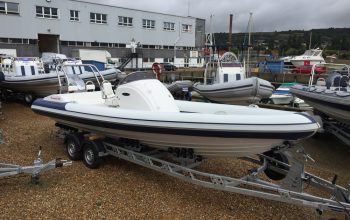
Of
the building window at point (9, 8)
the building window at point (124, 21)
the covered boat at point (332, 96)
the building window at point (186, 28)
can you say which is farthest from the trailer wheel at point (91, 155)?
the building window at point (186, 28)

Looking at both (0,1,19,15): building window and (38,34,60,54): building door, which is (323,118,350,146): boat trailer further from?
(38,34,60,54): building door

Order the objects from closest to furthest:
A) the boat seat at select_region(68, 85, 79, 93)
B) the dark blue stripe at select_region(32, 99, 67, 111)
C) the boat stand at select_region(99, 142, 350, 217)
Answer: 1. the boat stand at select_region(99, 142, 350, 217)
2. the dark blue stripe at select_region(32, 99, 67, 111)
3. the boat seat at select_region(68, 85, 79, 93)

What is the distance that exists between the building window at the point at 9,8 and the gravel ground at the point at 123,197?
82.1 ft

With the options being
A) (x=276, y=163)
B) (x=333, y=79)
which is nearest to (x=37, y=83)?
(x=276, y=163)

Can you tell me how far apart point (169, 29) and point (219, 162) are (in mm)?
36170

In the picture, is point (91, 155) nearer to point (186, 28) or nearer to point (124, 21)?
point (124, 21)

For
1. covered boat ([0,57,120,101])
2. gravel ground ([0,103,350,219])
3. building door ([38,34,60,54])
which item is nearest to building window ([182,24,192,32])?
building door ([38,34,60,54])

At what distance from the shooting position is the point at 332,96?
7.55m

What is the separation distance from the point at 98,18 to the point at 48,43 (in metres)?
5.73

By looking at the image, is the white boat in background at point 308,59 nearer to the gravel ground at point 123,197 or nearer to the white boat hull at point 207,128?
the gravel ground at point 123,197

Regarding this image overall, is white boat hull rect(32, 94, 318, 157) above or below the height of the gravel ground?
above

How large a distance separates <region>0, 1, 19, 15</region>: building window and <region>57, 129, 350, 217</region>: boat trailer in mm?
25125

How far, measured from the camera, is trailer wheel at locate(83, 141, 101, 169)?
531cm

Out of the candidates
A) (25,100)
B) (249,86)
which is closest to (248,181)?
(249,86)
